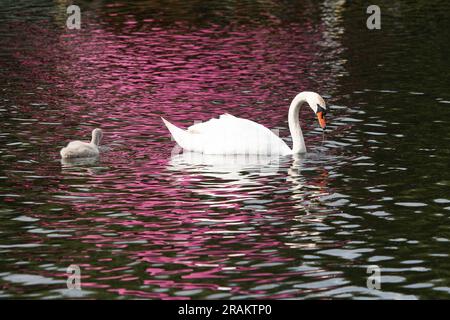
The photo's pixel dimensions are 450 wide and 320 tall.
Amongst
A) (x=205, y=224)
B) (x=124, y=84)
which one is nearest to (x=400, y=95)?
(x=124, y=84)

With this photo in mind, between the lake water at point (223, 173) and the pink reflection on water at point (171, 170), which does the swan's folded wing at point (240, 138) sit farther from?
the pink reflection on water at point (171, 170)

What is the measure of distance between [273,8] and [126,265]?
128 ft

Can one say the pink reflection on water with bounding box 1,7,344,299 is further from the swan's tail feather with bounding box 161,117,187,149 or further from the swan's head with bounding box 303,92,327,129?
the swan's head with bounding box 303,92,327,129

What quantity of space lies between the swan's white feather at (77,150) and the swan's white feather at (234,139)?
218 centimetres

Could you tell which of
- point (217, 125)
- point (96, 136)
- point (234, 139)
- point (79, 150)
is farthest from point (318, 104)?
point (79, 150)

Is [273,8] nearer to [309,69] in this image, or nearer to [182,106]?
[309,69]

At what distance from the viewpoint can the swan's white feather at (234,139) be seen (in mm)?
23638

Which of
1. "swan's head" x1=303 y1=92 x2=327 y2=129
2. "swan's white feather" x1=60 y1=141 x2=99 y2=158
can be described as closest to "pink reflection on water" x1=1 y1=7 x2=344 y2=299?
"swan's white feather" x1=60 y1=141 x2=99 y2=158

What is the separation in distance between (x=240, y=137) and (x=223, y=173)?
1.63 metres

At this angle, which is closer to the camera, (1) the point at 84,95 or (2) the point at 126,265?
(2) the point at 126,265

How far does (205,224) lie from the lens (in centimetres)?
1828

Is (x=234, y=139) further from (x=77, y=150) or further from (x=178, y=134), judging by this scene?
(x=77, y=150)
